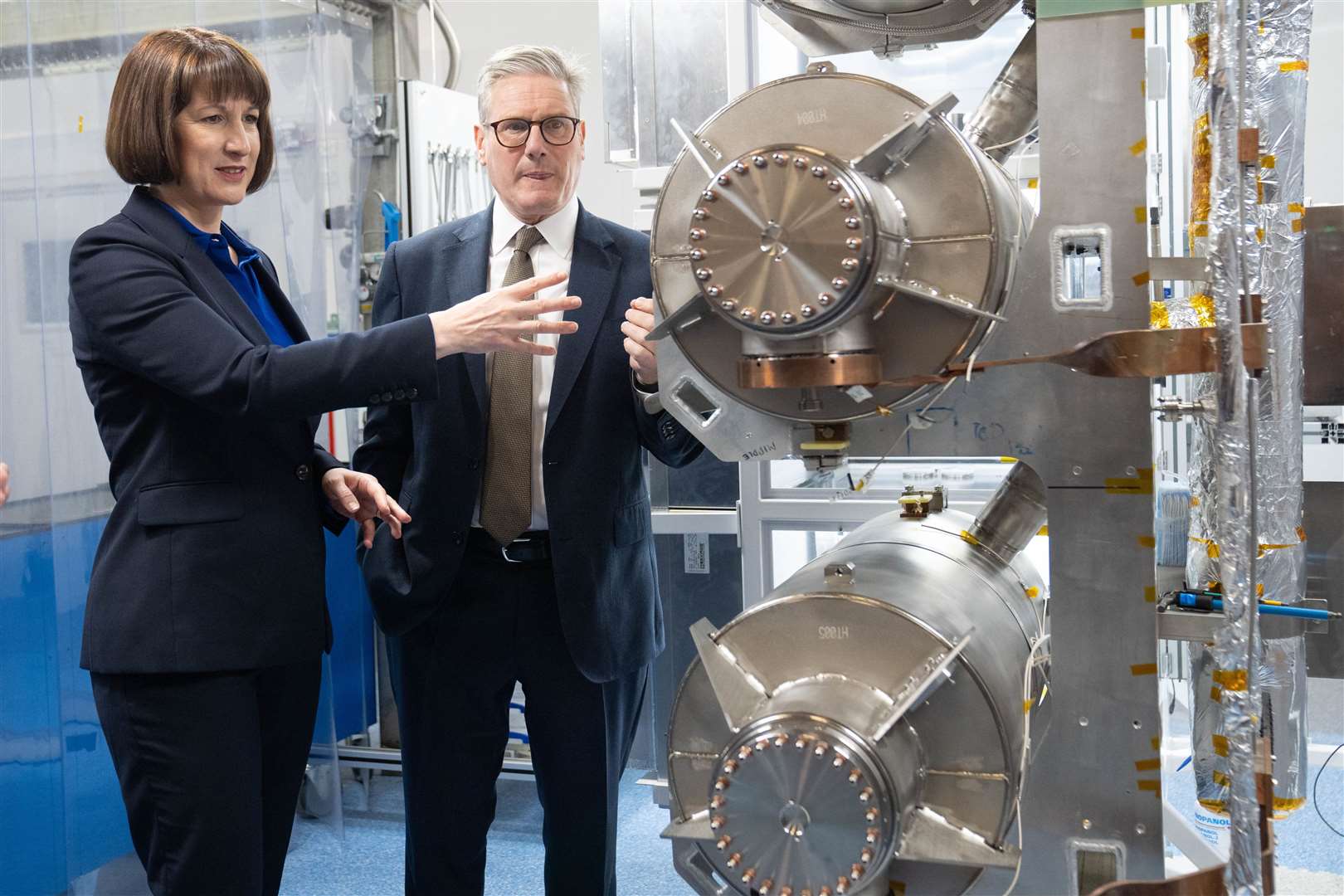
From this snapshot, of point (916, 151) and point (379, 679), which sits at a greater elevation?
point (916, 151)

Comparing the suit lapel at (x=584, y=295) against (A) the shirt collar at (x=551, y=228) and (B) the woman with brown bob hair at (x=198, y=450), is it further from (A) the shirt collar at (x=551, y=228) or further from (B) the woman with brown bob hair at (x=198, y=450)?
(B) the woman with brown bob hair at (x=198, y=450)

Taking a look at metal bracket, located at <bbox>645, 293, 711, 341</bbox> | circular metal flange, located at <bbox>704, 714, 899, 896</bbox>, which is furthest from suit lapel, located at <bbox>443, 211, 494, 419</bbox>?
circular metal flange, located at <bbox>704, 714, 899, 896</bbox>

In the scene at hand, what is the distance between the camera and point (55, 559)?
8.32 feet

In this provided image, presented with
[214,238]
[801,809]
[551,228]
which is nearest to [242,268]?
[214,238]

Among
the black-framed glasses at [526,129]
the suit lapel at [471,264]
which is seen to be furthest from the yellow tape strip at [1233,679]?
the black-framed glasses at [526,129]

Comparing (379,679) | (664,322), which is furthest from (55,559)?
(664,322)

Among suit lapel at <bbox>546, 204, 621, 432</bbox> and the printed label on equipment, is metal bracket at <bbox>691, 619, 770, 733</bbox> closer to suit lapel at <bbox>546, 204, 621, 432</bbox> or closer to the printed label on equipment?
suit lapel at <bbox>546, 204, 621, 432</bbox>

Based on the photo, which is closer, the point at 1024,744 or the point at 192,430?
the point at 1024,744

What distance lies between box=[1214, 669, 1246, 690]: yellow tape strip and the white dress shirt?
941 mm

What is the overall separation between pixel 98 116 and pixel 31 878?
1505 mm

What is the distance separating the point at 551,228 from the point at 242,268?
437 mm

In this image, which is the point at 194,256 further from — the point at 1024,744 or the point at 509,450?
the point at 1024,744

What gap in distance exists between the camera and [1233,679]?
42.6 inches

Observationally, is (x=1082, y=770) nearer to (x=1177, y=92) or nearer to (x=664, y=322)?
(x=664, y=322)
